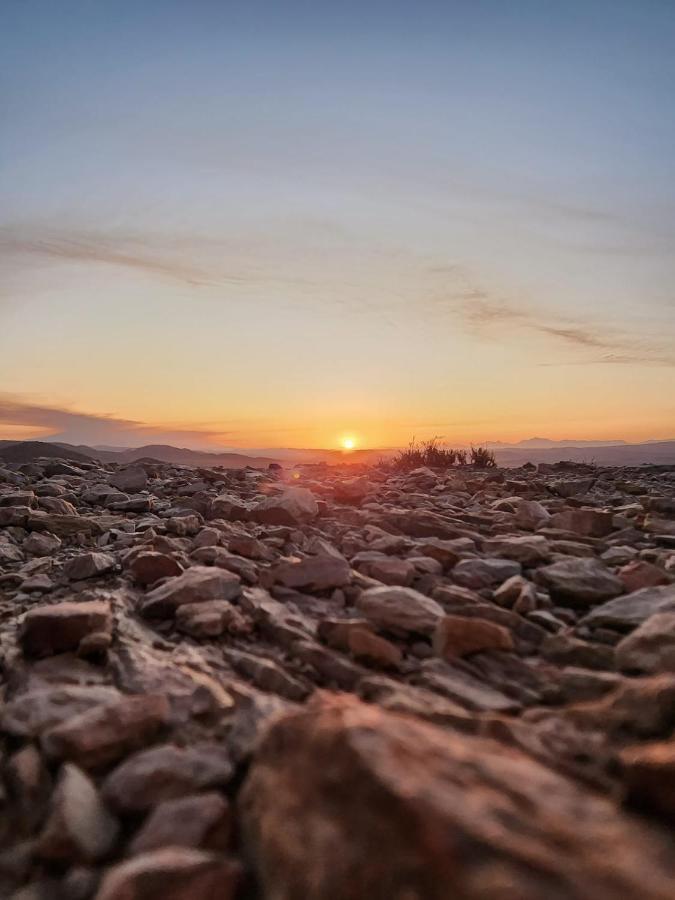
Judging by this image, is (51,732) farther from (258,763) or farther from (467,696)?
(467,696)

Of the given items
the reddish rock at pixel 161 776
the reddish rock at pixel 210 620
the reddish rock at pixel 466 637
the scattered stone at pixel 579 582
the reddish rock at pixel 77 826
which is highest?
the scattered stone at pixel 579 582

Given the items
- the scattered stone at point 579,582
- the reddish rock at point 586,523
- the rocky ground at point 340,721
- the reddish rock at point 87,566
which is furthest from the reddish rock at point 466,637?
the reddish rock at point 586,523

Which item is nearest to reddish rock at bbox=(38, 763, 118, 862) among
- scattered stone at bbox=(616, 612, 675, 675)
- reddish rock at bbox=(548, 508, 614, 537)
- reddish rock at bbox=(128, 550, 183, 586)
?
scattered stone at bbox=(616, 612, 675, 675)

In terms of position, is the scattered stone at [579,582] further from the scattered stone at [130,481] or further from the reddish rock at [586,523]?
the scattered stone at [130,481]

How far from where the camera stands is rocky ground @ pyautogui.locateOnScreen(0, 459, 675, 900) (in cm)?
121

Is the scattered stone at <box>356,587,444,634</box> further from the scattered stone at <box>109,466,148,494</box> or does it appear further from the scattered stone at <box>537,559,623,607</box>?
the scattered stone at <box>109,466,148,494</box>

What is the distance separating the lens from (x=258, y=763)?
155 centimetres

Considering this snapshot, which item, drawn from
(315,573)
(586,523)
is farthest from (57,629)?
(586,523)

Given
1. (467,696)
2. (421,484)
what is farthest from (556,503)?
(467,696)

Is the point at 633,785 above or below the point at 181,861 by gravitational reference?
above

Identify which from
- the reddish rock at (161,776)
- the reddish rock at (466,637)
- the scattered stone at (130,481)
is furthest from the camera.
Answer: the scattered stone at (130,481)

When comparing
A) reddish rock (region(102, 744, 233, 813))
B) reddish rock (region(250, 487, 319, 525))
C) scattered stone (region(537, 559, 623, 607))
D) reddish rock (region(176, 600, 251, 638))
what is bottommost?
reddish rock (region(102, 744, 233, 813))

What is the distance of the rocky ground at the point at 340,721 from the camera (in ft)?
3.97

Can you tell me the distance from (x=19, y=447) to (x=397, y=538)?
1171cm
